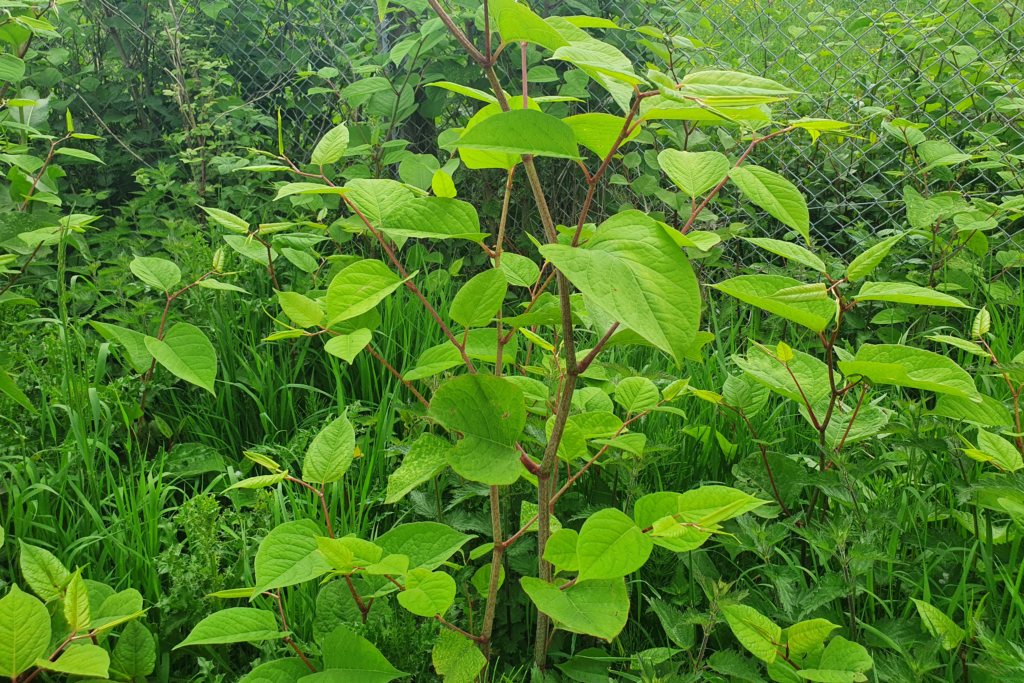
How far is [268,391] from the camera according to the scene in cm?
212

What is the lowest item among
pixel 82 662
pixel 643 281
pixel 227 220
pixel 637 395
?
pixel 82 662

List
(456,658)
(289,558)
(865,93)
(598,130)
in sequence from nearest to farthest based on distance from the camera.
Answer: (598,130), (289,558), (456,658), (865,93)

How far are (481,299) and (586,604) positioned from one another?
46 centimetres

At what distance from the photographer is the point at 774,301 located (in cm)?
99

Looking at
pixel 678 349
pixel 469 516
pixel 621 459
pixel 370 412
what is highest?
pixel 678 349

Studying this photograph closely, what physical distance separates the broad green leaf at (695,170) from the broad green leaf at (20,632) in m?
1.11

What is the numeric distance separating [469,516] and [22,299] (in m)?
1.30

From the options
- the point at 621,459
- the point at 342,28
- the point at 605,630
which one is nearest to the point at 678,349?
the point at 605,630

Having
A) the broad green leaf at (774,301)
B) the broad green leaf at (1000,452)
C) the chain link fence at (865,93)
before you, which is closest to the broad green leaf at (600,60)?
the broad green leaf at (774,301)

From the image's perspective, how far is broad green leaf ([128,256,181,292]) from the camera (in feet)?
5.64

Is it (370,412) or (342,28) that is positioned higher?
(342,28)

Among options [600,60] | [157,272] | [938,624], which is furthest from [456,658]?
[157,272]

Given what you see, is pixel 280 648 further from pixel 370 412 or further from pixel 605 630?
pixel 370 412

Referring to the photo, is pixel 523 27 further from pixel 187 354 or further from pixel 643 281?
pixel 187 354
